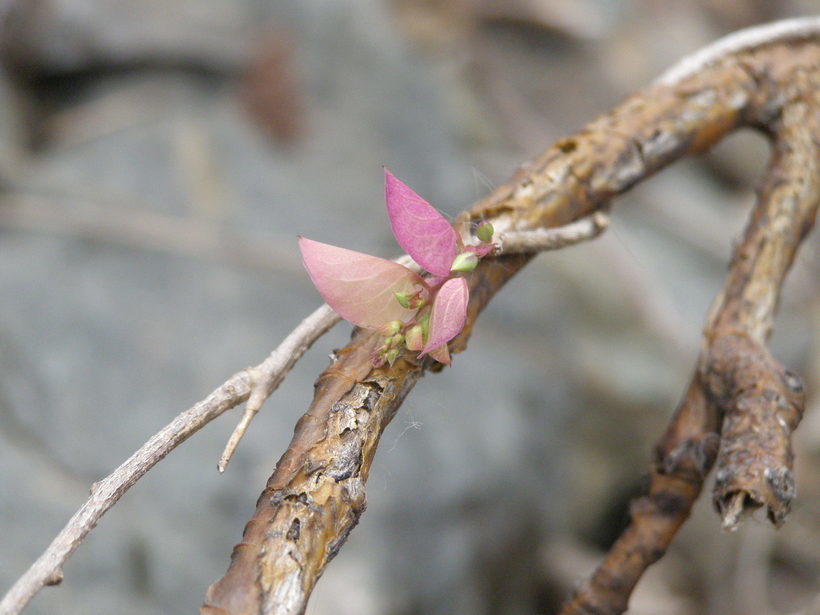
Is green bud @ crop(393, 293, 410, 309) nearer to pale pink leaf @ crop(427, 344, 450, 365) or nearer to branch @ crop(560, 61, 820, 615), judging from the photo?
pale pink leaf @ crop(427, 344, 450, 365)

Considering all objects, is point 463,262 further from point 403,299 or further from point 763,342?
point 763,342

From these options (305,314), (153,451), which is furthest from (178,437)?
(305,314)

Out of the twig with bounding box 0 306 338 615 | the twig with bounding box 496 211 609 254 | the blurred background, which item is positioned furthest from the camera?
the blurred background

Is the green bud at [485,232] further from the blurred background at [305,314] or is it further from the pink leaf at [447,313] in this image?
the blurred background at [305,314]

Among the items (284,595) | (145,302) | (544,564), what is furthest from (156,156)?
(284,595)

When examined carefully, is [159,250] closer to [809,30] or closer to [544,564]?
[544,564]

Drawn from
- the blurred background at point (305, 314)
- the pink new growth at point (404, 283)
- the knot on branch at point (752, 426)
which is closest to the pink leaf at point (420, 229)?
the pink new growth at point (404, 283)

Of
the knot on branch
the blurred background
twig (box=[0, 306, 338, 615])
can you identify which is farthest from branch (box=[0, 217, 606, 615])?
the blurred background
